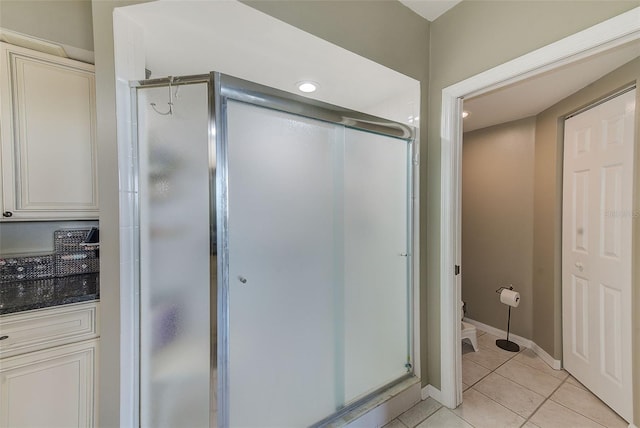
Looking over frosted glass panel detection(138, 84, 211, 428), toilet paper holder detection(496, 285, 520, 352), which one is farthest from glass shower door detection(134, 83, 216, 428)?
toilet paper holder detection(496, 285, 520, 352)

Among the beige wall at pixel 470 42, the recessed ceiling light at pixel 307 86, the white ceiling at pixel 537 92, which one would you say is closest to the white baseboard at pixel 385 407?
the beige wall at pixel 470 42

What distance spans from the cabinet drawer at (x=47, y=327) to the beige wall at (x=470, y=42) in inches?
74.8

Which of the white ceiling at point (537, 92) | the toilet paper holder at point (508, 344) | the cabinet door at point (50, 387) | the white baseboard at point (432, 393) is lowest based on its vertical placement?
the toilet paper holder at point (508, 344)

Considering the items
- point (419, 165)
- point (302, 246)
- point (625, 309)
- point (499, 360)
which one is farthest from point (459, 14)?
point (499, 360)

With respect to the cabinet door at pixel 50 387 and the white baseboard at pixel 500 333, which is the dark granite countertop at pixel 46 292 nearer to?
the cabinet door at pixel 50 387

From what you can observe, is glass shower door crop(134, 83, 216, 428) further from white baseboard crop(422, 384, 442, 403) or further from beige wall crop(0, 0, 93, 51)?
white baseboard crop(422, 384, 442, 403)

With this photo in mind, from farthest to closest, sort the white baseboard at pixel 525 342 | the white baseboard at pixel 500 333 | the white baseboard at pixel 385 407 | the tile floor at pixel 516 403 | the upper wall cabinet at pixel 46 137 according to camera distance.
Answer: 1. the white baseboard at pixel 500 333
2. the white baseboard at pixel 525 342
3. the tile floor at pixel 516 403
4. the white baseboard at pixel 385 407
5. the upper wall cabinet at pixel 46 137

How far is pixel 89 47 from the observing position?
53.3 inches

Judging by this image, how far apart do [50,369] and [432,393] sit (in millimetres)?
2137

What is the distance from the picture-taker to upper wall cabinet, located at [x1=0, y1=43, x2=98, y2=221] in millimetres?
1292

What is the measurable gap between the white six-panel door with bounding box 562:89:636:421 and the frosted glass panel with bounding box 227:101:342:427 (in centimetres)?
178

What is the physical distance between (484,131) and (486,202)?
2.57 ft

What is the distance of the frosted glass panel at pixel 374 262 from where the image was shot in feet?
4.93

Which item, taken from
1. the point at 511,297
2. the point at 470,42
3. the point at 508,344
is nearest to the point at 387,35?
the point at 470,42
